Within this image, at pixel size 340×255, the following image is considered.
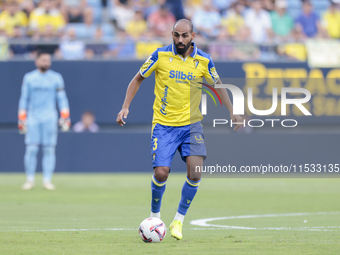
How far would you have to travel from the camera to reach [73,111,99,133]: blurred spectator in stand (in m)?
15.3

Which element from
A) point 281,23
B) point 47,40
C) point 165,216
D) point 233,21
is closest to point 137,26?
point 47,40

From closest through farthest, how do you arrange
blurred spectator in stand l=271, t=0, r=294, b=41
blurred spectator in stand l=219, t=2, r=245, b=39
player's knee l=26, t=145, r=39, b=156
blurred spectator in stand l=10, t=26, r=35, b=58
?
player's knee l=26, t=145, r=39, b=156 < blurred spectator in stand l=10, t=26, r=35, b=58 < blurred spectator in stand l=219, t=2, r=245, b=39 < blurred spectator in stand l=271, t=0, r=294, b=41

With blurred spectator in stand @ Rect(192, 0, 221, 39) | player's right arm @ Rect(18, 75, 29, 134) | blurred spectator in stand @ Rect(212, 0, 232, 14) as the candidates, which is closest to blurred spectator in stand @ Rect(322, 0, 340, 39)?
blurred spectator in stand @ Rect(212, 0, 232, 14)

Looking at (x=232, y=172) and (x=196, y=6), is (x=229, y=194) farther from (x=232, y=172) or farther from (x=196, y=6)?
(x=196, y=6)

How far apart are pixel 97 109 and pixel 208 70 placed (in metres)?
9.44

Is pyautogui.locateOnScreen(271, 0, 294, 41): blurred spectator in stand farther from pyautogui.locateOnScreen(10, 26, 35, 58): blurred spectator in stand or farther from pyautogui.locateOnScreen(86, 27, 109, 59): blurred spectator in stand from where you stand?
pyautogui.locateOnScreen(10, 26, 35, 58): blurred spectator in stand

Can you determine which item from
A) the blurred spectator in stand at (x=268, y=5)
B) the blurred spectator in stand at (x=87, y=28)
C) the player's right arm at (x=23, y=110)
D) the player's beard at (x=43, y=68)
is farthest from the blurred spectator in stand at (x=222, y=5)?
the player's right arm at (x=23, y=110)

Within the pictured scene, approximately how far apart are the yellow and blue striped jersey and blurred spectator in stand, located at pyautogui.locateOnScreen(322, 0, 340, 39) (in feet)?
37.8

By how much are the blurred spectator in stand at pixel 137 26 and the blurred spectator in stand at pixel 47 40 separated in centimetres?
220

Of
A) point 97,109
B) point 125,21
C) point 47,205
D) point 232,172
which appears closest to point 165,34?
point 125,21

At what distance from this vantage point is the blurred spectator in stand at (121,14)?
1662cm

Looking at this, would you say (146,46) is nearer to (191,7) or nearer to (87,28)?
(87,28)

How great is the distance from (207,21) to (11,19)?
17.6ft

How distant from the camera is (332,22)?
17141 mm
